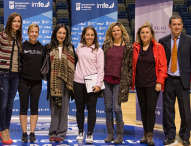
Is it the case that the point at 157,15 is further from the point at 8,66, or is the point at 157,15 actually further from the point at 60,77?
the point at 8,66

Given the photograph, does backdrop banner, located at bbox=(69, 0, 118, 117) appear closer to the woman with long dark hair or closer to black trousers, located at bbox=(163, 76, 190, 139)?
the woman with long dark hair

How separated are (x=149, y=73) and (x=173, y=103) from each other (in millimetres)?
575

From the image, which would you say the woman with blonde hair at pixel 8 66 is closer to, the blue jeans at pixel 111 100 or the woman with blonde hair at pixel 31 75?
the woman with blonde hair at pixel 31 75

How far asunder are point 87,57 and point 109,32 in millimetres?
459

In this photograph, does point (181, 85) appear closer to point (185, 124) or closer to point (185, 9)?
point (185, 124)

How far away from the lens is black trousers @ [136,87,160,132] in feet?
9.08

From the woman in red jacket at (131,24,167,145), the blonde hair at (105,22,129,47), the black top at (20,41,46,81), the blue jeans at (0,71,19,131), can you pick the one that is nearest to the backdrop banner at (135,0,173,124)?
the woman in red jacket at (131,24,167,145)

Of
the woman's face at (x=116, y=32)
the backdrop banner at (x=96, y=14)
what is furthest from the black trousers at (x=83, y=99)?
the backdrop banner at (x=96, y=14)

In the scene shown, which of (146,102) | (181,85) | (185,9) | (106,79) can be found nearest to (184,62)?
(181,85)

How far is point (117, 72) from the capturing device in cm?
281

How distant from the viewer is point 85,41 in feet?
9.75

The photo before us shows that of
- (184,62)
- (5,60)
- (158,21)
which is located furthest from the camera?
(158,21)

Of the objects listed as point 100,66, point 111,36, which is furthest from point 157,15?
point 100,66

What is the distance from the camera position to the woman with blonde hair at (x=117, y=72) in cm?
281
